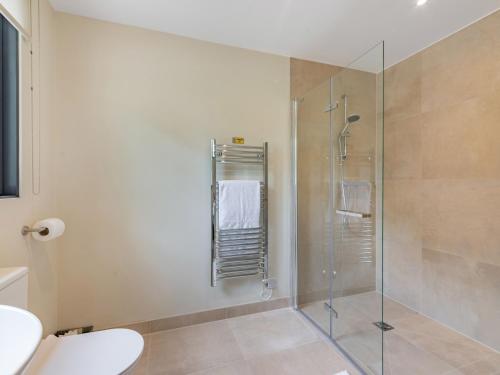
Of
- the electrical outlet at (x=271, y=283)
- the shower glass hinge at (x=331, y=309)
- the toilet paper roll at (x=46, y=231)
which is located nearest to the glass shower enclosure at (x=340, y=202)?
the shower glass hinge at (x=331, y=309)

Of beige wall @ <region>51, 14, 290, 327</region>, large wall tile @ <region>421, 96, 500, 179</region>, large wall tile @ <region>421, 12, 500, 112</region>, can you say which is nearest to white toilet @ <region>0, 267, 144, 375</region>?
beige wall @ <region>51, 14, 290, 327</region>

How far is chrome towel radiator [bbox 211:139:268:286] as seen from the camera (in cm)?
198

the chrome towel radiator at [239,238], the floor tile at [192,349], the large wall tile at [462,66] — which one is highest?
the large wall tile at [462,66]

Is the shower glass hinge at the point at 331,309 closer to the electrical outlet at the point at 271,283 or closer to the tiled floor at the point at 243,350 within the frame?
the tiled floor at the point at 243,350

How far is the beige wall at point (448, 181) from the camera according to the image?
67.9 inches

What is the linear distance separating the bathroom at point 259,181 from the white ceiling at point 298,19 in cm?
2

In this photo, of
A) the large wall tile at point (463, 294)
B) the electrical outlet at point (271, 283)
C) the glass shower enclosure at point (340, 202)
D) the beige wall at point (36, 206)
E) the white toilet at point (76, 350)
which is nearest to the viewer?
the white toilet at point (76, 350)

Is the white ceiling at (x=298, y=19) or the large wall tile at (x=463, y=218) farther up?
the white ceiling at (x=298, y=19)

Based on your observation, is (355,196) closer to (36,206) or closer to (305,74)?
(305,74)

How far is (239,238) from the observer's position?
2035 millimetres

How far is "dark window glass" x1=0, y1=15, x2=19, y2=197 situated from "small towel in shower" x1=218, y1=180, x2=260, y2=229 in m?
→ 1.22

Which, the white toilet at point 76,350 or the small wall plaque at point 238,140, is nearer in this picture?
the white toilet at point 76,350

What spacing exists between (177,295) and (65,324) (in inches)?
30.4

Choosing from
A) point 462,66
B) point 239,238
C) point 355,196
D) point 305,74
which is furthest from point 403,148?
point 239,238
